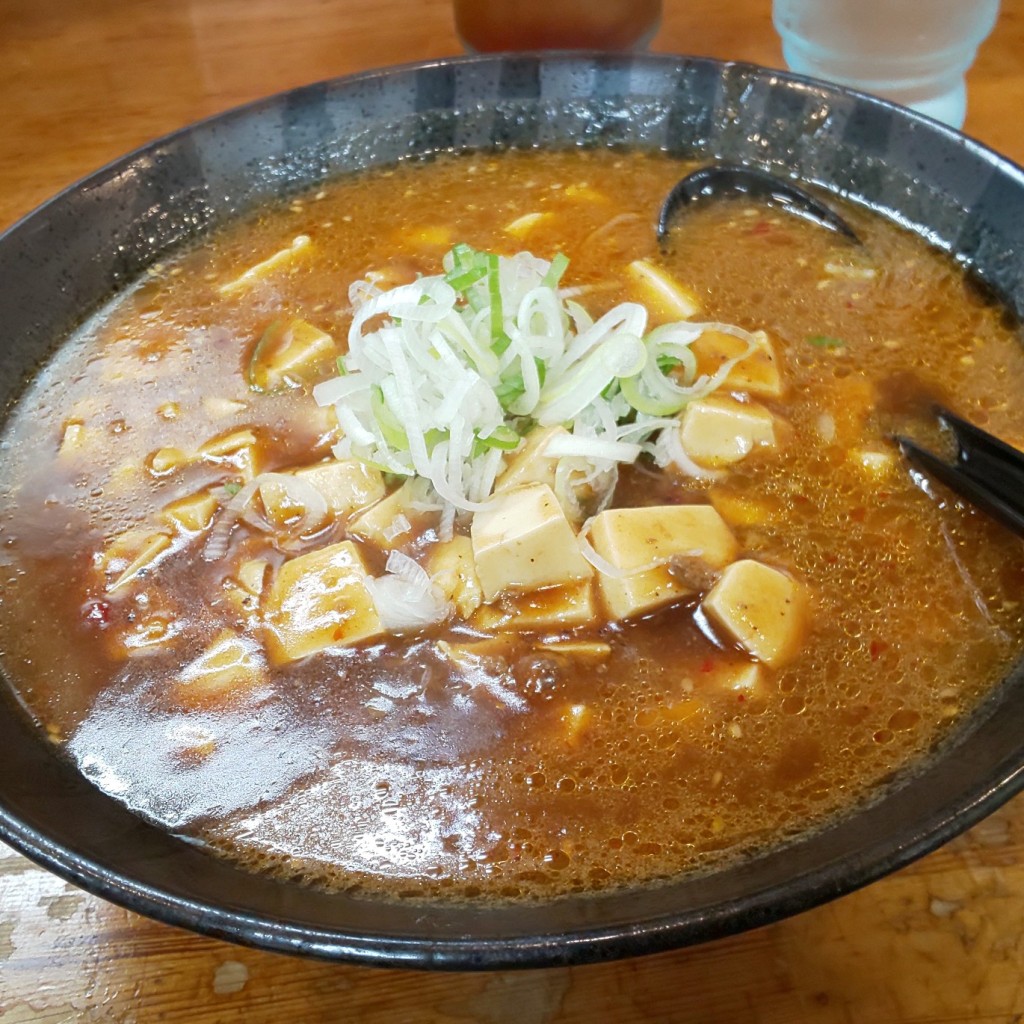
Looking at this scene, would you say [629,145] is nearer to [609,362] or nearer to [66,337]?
[609,362]

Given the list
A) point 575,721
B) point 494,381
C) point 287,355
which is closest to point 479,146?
point 287,355

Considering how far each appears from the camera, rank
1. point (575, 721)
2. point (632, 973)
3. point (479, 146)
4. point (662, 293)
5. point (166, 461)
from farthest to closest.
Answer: point (479, 146)
point (662, 293)
point (166, 461)
point (575, 721)
point (632, 973)

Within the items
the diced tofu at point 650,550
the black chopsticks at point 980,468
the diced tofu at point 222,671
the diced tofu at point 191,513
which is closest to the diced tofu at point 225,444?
the diced tofu at point 191,513

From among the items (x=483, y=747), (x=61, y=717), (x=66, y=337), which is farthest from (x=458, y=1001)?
(x=66, y=337)

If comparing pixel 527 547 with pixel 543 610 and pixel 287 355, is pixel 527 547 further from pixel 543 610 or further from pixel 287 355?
pixel 287 355

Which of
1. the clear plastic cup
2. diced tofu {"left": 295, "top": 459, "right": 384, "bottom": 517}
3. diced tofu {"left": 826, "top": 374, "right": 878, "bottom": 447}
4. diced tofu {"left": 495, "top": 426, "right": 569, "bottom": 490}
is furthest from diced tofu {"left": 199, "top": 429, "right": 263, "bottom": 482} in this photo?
the clear plastic cup

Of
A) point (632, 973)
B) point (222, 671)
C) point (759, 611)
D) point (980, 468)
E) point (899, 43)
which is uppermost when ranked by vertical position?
point (899, 43)
